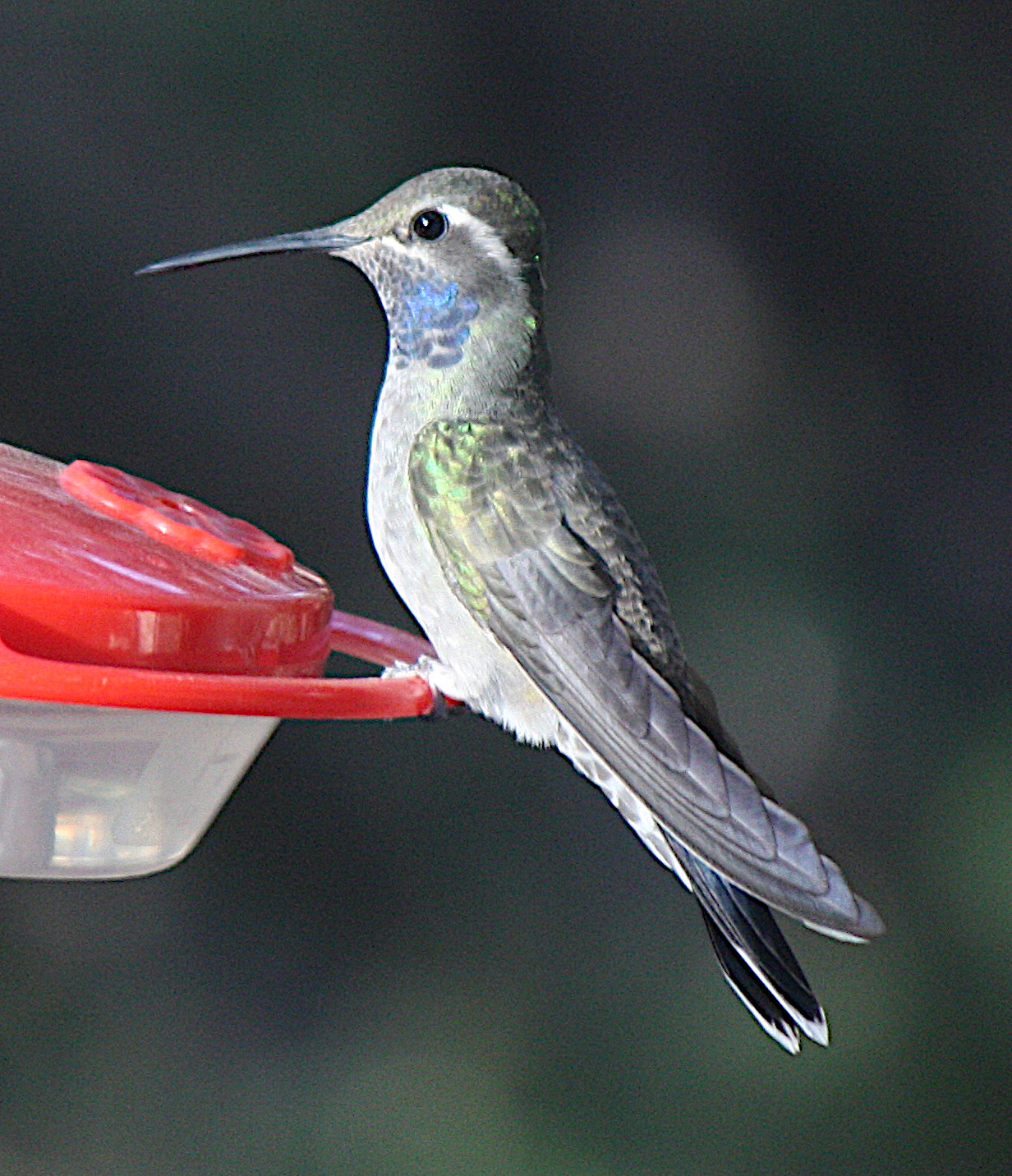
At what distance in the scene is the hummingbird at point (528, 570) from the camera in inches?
68.2

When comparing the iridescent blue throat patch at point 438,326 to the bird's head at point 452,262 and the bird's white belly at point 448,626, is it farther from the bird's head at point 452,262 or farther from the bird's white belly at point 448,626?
the bird's white belly at point 448,626

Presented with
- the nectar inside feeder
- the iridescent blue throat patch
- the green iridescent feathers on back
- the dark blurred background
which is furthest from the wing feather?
the dark blurred background

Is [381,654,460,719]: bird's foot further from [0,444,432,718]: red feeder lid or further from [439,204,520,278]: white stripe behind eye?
[439,204,520,278]: white stripe behind eye

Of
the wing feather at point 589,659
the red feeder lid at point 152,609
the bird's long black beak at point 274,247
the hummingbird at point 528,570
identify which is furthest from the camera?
the bird's long black beak at point 274,247

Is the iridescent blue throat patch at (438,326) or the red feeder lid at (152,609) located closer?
the red feeder lid at (152,609)

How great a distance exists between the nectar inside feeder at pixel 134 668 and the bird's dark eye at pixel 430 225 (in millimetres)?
487

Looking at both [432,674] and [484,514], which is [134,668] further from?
[484,514]

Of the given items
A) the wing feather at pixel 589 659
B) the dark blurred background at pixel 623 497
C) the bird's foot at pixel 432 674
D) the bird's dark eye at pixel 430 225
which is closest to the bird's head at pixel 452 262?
the bird's dark eye at pixel 430 225

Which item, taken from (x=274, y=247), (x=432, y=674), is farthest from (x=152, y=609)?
(x=274, y=247)

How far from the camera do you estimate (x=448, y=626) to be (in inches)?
77.2

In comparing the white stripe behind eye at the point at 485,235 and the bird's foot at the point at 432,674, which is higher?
the white stripe behind eye at the point at 485,235

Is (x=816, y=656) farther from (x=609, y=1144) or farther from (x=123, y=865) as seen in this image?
(x=123, y=865)

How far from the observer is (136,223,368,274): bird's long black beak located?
187 cm

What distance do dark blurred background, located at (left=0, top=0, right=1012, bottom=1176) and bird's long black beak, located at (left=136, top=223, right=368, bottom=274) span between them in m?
1.74
